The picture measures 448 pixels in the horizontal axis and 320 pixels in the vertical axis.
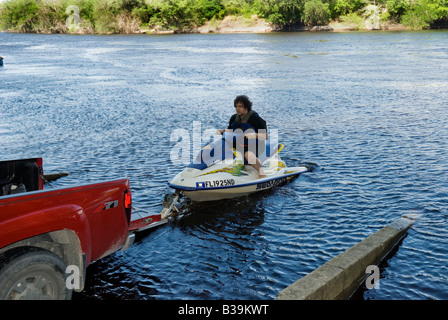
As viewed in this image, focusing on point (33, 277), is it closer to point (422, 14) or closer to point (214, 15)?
point (422, 14)

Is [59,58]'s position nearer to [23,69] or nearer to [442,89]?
[23,69]

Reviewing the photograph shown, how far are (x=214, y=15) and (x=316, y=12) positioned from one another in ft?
84.4

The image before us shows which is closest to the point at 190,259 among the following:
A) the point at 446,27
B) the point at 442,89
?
the point at 442,89

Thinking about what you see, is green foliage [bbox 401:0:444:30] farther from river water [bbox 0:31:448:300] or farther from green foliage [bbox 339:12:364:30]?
river water [bbox 0:31:448:300]

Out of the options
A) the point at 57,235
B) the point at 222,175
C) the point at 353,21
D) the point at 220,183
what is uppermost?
the point at 353,21

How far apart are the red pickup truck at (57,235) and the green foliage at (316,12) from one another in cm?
9733

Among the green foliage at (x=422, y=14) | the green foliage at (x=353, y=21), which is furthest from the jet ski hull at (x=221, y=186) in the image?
the green foliage at (x=353, y=21)

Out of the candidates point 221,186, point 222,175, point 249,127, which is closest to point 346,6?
point 249,127

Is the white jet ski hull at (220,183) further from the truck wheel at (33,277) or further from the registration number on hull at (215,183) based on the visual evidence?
the truck wheel at (33,277)

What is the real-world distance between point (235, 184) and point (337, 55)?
1514 inches

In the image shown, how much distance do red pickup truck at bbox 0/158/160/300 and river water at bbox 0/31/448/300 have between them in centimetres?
113

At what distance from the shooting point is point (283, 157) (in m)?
13.2

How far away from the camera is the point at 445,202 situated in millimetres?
9438

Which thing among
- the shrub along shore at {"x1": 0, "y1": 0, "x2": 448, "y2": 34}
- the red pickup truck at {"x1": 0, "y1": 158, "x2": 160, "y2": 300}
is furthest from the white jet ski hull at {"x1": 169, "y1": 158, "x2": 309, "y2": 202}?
the shrub along shore at {"x1": 0, "y1": 0, "x2": 448, "y2": 34}
